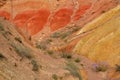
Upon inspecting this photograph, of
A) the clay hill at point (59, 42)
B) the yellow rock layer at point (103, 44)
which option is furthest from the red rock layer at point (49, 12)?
the yellow rock layer at point (103, 44)

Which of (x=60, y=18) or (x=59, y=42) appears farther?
(x=60, y=18)

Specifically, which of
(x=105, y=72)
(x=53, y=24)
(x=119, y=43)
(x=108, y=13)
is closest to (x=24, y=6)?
(x=53, y=24)

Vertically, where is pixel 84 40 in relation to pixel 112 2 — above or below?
below

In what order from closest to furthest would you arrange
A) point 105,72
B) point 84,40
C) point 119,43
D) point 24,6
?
point 105,72 → point 119,43 → point 84,40 → point 24,6

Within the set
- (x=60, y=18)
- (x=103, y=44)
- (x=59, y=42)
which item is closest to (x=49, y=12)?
(x=60, y=18)

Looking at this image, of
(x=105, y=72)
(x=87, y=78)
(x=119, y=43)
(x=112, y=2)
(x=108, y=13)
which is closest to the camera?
(x=87, y=78)

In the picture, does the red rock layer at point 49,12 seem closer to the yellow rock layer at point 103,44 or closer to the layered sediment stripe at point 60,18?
the layered sediment stripe at point 60,18

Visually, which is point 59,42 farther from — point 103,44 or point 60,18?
point 60,18

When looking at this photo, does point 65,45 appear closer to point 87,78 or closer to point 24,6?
point 87,78

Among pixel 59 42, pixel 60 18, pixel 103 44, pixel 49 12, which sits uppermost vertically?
pixel 49 12
